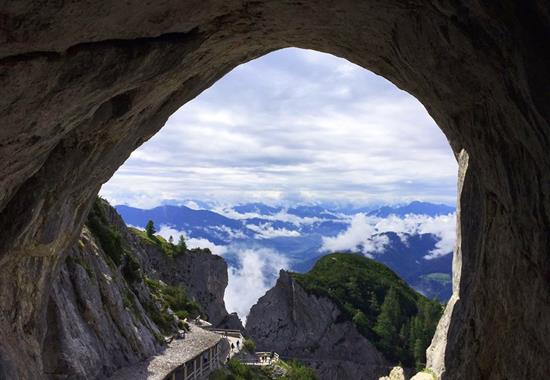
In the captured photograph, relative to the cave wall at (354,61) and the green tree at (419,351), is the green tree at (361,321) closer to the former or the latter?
the green tree at (419,351)

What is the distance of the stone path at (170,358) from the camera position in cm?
3550

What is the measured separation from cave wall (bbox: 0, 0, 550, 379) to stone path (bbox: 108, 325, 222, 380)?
53.6ft

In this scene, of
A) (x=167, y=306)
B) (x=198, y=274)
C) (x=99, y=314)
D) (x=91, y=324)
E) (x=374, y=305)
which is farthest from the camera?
(x=374, y=305)

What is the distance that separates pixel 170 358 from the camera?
139 feet

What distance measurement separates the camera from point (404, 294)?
4865 inches

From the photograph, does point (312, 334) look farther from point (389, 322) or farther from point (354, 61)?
point (354, 61)

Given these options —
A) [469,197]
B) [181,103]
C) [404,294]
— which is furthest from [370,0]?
[404,294]

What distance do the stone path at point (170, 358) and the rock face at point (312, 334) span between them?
2049 inches

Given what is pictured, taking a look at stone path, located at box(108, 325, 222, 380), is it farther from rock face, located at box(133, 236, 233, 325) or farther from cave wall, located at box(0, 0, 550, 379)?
rock face, located at box(133, 236, 233, 325)

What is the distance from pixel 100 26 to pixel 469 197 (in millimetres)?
14729

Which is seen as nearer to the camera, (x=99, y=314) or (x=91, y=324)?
(x=91, y=324)

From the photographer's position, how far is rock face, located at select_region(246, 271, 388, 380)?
99.7 meters

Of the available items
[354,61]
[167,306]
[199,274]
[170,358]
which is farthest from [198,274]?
[354,61]

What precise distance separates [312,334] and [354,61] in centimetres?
9572
